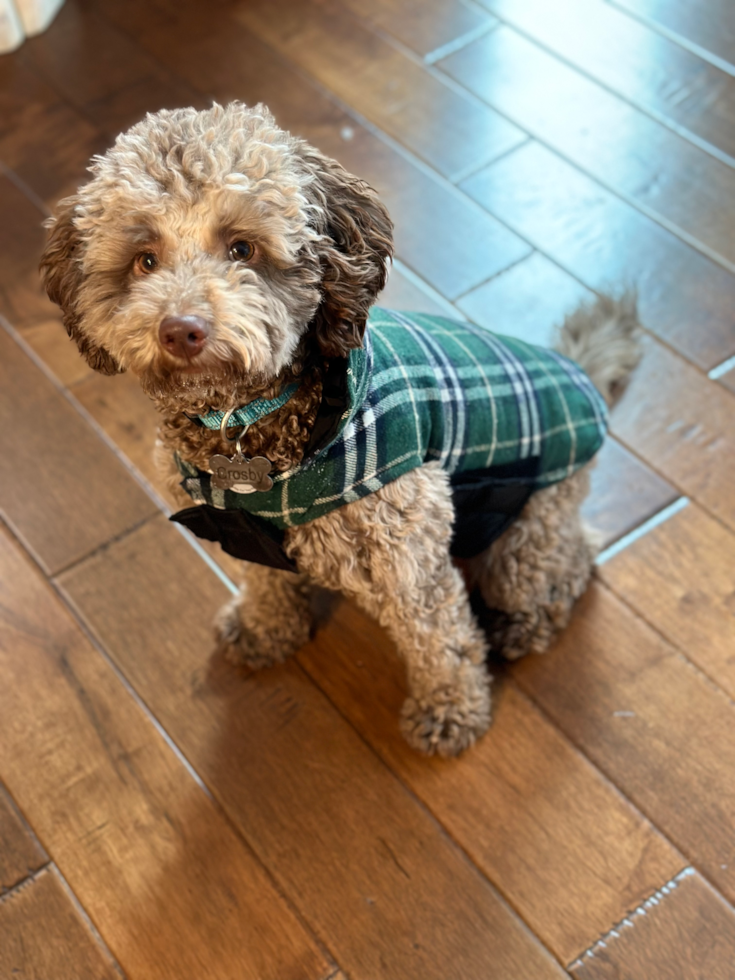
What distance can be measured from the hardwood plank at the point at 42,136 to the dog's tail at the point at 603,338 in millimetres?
1401

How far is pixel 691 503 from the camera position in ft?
6.20

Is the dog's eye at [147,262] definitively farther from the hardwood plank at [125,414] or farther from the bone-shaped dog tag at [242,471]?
the hardwood plank at [125,414]

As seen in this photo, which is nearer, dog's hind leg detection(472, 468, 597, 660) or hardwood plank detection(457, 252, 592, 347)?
dog's hind leg detection(472, 468, 597, 660)

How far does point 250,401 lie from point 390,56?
192 centimetres

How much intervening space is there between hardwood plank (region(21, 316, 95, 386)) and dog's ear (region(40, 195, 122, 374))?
958 millimetres

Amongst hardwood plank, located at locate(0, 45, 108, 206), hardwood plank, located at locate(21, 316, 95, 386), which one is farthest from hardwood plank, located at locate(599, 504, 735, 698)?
hardwood plank, located at locate(0, 45, 108, 206)

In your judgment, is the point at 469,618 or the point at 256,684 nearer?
the point at 469,618

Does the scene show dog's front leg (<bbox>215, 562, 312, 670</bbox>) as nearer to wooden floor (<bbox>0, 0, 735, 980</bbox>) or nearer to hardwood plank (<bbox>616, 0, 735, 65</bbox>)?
wooden floor (<bbox>0, 0, 735, 980</bbox>)

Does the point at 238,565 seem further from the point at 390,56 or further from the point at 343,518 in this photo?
the point at 390,56

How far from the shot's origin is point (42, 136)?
258 centimetres

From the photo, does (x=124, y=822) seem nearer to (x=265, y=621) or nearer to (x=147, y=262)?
(x=265, y=621)

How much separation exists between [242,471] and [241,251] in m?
0.29

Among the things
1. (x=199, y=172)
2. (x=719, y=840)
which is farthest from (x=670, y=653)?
(x=199, y=172)

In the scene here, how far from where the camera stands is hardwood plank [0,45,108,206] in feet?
8.16
